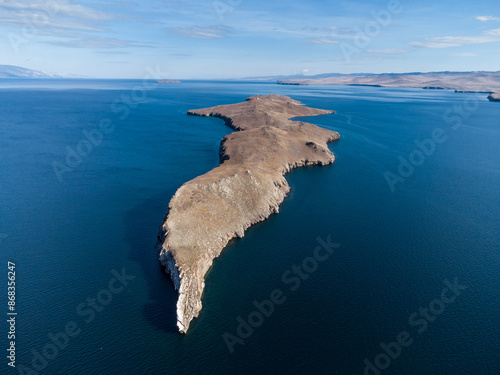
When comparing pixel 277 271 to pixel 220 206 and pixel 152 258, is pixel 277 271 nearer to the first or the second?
pixel 220 206

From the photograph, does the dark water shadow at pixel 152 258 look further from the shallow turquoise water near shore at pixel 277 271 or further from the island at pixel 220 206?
the island at pixel 220 206

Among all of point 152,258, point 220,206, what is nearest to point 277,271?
point 220,206

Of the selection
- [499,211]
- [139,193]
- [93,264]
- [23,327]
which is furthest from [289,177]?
[23,327]

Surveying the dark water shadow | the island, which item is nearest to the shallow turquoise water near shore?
the dark water shadow

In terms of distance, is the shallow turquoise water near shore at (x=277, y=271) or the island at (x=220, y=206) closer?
the shallow turquoise water near shore at (x=277, y=271)

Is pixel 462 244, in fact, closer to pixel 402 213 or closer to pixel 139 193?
pixel 402 213

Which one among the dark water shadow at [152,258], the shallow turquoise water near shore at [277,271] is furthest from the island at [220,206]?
the shallow turquoise water near shore at [277,271]
